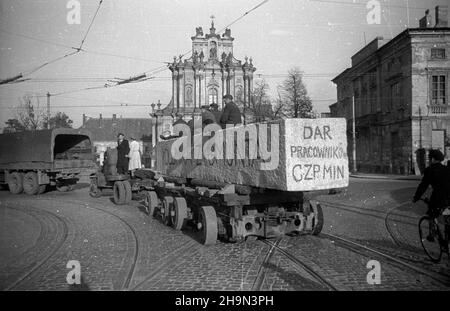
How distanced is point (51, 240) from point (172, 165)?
372cm

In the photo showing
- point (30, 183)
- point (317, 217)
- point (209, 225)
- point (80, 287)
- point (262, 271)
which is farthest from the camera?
point (30, 183)

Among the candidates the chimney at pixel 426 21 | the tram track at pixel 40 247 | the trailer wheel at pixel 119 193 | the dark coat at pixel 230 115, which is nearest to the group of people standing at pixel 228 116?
the dark coat at pixel 230 115

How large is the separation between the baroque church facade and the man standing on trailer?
42.3m

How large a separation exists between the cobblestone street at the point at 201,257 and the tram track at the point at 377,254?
0.05 ft

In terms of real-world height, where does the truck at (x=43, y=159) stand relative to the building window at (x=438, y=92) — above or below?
below

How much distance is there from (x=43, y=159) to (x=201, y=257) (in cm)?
1211

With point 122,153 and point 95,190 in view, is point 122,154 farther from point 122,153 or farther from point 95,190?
point 95,190

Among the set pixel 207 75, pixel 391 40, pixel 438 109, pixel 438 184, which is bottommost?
pixel 438 184

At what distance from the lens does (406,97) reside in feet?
92.3

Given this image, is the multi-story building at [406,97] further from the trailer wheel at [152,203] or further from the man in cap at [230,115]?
the trailer wheel at [152,203]

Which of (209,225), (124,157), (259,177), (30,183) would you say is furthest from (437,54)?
(30,183)

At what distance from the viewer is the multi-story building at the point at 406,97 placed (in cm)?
2644

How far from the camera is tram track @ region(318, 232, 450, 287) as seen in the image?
15.2 feet
